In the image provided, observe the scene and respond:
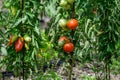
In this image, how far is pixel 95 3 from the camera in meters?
3.82

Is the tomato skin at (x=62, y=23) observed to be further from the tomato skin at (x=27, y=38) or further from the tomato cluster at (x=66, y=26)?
the tomato skin at (x=27, y=38)

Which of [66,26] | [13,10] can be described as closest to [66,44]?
[66,26]

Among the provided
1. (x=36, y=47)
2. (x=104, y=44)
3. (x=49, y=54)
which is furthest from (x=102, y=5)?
(x=49, y=54)

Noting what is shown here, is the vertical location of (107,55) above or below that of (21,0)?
below

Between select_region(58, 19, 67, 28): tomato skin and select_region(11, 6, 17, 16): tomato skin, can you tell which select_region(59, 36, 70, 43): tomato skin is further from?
select_region(11, 6, 17, 16): tomato skin

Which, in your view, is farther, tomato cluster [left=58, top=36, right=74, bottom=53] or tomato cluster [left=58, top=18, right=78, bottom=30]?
tomato cluster [left=58, top=36, right=74, bottom=53]

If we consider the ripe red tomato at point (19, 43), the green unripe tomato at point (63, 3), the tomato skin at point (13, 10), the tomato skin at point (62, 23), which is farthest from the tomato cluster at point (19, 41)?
the green unripe tomato at point (63, 3)

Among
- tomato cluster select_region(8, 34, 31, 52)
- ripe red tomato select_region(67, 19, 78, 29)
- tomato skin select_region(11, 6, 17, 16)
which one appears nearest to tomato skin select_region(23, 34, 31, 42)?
tomato cluster select_region(8, 34, 31, 52)

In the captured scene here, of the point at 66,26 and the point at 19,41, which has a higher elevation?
the point at 66,26

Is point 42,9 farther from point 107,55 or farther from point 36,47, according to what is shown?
point 107,55

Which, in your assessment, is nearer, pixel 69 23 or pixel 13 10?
pixel 69 23

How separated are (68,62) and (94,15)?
0.61 metres

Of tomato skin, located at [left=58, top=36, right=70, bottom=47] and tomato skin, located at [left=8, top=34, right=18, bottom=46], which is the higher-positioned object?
tomato skin, located at [left=8, top=34, right=18, bottom=46]

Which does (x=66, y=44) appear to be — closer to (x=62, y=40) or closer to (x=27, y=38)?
(x=62, y=40)
